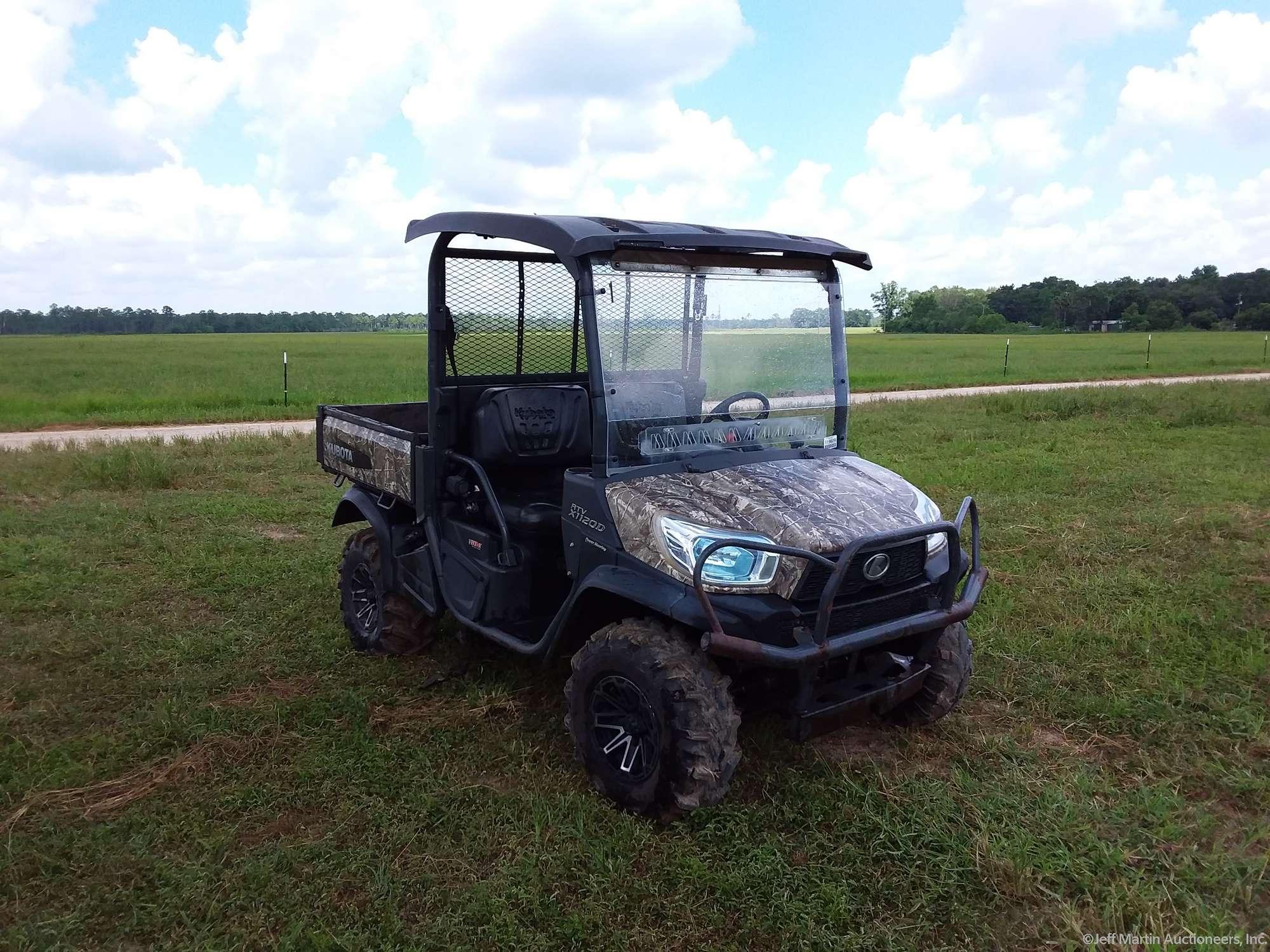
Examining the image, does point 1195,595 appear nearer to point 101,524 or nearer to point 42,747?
point 42,747

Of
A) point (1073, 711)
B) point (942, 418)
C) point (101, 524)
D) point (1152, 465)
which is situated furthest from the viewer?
point (942, 418)

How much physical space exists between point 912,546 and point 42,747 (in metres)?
3.74

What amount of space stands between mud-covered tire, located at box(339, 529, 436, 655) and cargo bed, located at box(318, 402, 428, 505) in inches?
14.7

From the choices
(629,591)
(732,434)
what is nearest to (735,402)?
(732,434)

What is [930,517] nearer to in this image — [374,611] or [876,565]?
[876,565]

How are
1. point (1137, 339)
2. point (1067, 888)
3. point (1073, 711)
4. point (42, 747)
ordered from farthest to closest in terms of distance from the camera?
point (1137, 339)
point (1073, 711)
point (42, 747)
point (1067, 888)

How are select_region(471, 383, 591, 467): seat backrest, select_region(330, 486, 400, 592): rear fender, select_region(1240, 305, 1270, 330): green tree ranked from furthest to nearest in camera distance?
select_region(1240, 305, 1270, 330): green tree → select_region(330, 486, 400, 592): rear fender → select_region(471, 383, 591, 467): seat backrest

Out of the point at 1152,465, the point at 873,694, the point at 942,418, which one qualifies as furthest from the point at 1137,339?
the point at 873,694

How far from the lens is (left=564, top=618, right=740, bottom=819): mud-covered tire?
10.7 ft

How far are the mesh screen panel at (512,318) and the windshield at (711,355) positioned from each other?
3.03ft

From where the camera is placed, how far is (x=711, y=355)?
403 centimetres

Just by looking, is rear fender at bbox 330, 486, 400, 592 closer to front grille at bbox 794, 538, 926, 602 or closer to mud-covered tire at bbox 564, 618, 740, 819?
mud-covered tire at bbox 564, 618, 740, 819

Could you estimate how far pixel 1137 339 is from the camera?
53562mm
